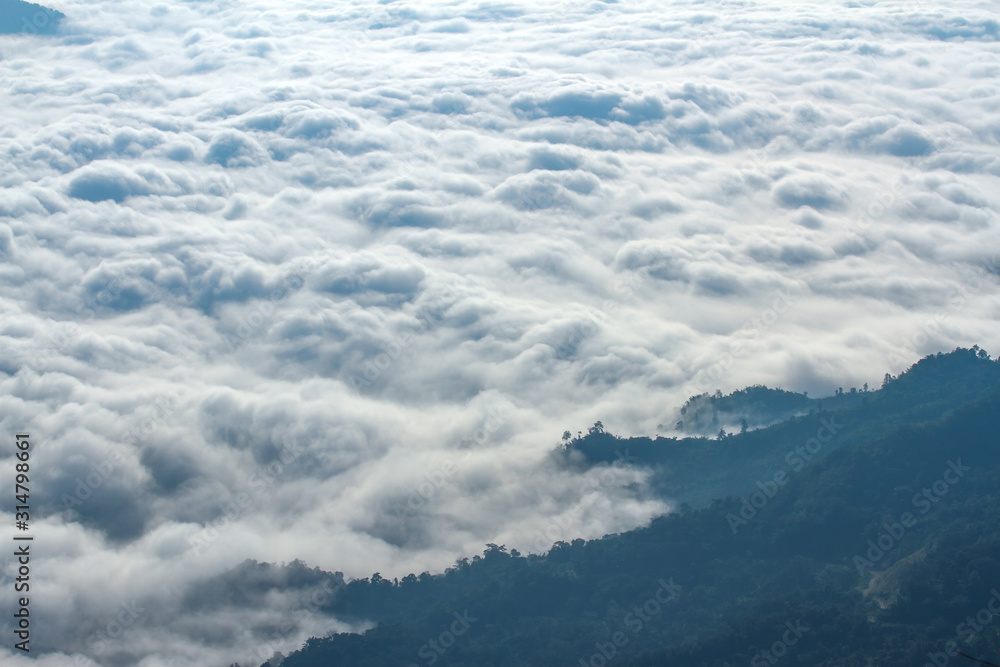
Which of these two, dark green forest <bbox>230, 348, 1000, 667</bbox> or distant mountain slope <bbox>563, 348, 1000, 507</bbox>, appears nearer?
dark green forest <bbox>230, 348, 1000, 667</bbox>

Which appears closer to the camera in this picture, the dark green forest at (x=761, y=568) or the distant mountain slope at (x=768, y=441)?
the dark green forest at (x=761, y=568)

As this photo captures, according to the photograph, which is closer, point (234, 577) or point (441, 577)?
point (234, 577)

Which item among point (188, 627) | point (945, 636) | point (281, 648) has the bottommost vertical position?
point (281, 648)

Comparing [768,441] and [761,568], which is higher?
[768,441]

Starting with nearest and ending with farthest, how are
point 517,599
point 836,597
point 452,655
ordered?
point 836,597 < point 452,655 < point 517,599

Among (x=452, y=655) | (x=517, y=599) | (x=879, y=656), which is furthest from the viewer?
(x=517, y=599)

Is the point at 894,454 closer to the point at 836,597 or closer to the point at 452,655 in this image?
the point at 836,597

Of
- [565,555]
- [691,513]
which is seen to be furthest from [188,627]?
[691,513]

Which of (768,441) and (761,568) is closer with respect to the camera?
(761,568)
